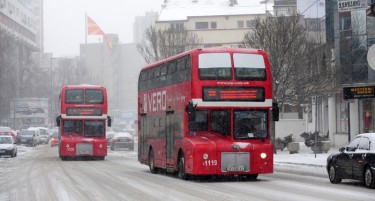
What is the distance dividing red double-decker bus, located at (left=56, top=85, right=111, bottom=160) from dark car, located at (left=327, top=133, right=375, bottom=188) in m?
20.4

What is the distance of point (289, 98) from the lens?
141 feet

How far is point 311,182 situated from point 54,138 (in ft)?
191

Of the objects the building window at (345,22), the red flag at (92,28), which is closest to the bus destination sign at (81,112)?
the building window at (345,22)

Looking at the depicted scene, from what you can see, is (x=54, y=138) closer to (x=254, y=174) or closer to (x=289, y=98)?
(x=289, y=98)

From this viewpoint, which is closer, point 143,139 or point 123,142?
point 143,139

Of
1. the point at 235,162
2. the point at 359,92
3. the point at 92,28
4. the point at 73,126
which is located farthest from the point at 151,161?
the point at 92,28

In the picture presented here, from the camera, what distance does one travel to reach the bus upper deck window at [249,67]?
23.3 m

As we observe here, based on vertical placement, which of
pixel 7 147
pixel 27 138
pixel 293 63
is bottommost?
pixel 27 138

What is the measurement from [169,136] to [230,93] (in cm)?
363

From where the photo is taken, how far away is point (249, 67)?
76.9 ft

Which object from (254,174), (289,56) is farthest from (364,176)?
(289,56)

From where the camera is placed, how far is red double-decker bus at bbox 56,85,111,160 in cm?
4075

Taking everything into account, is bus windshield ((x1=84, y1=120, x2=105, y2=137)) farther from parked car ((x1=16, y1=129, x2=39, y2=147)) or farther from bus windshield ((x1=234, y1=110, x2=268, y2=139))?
parked car ((x1=16, y1=129, x2=39, y2=147))

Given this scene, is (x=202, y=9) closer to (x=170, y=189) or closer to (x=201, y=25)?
(x=201, y=25)
